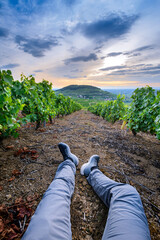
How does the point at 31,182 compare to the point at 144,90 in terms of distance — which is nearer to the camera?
the point at 31,182

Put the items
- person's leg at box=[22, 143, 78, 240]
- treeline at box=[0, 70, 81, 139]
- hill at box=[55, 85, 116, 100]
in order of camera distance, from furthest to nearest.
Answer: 1. hill at box=[55, 85, 116, 100]
2. treeline at box=[0, 70, 81, 139]
3. person's leg at box=[22, 143, 78, 240]

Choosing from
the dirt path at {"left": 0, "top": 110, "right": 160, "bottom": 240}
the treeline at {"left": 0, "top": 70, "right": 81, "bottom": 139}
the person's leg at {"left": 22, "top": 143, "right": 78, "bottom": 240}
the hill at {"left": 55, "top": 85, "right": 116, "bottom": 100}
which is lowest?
the dirt path at {"left": 0, "top": 110, "right": 160, "bottom": 240}

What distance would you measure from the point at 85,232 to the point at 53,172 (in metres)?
1.28

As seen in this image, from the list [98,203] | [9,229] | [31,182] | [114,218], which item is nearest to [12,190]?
[31,182]

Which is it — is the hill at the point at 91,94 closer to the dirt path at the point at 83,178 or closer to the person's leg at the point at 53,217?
the dirt path at the point at 83,178

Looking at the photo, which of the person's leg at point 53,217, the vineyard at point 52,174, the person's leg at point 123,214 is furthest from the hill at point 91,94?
the person's leg at point 53,217

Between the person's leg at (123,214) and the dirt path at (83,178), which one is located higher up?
the person's leg at (123,214)

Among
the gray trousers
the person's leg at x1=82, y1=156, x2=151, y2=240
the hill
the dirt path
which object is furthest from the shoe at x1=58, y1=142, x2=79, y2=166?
the hill

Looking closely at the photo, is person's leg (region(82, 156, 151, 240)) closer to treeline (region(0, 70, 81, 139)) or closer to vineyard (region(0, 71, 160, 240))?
vineyard (region(0, 71, 160, 240))

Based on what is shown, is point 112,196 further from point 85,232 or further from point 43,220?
point 43,220

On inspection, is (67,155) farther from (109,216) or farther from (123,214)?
(123,214)

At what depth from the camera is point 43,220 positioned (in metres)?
1.18

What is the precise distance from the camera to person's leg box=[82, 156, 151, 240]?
1100 mm

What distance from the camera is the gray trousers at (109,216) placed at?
107 centimetres
